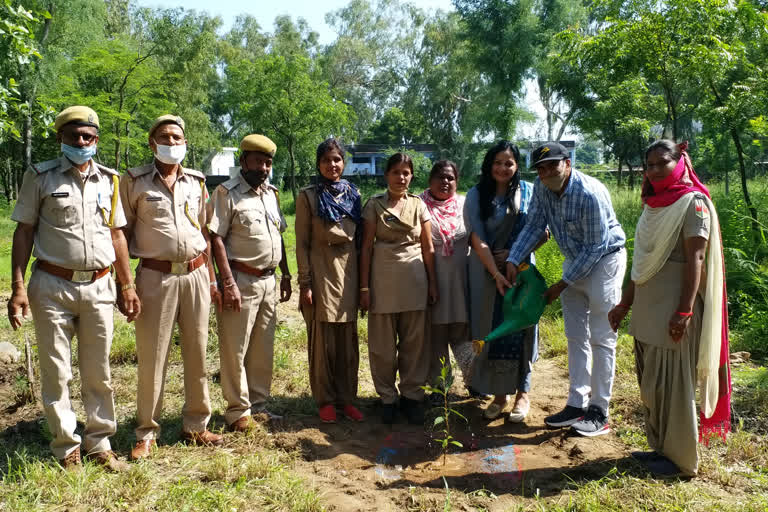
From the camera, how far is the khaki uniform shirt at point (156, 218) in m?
3.34

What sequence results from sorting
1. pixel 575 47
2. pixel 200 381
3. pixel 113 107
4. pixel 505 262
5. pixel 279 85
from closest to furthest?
pixel 200 381 < pixel 505 262 < pixel 575 47 < pixel 113 107 < pixel 279 85

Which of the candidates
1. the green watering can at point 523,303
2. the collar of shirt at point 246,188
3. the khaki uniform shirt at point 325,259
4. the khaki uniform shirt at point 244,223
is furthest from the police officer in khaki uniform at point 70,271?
the green watering can at point 523,303

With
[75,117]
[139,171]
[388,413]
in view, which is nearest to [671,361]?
[388,413]

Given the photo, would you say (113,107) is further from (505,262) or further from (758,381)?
(758,381)

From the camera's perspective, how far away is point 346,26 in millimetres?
38750

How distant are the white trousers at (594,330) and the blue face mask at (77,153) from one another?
2.97 m

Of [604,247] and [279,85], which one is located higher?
[279,85]

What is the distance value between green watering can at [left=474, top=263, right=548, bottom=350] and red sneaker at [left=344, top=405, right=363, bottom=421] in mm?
1070

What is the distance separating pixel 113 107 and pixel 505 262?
56.0 ft

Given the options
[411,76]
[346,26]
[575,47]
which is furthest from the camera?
[346,26]

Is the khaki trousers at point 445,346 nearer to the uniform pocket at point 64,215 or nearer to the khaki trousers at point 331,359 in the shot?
the khaki trousers at point 331,359

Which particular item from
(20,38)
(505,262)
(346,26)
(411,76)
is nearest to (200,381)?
(505,262)

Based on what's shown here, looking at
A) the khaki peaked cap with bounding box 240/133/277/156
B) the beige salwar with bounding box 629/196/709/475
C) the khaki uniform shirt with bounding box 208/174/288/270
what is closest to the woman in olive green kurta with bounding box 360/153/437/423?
the khaki uniform shirt with bounding box 208/174/288/270

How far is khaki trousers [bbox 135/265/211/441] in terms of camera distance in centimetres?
A: 337
